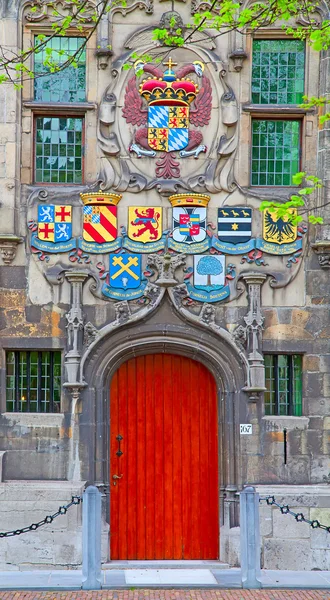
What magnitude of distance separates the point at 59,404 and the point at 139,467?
1.43m

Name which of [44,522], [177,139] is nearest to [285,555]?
[44,522]

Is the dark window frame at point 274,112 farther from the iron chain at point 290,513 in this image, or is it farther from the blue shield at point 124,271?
the iron chain at point 290,513

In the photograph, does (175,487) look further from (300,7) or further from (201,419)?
(300,7)

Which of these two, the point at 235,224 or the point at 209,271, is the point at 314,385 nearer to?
the point at 209,271

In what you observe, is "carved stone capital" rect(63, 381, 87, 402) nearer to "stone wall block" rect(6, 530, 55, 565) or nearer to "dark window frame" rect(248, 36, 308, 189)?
"stone wall block" rect(6, 530, 55, 565)

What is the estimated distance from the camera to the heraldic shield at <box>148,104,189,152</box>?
12.3 metres

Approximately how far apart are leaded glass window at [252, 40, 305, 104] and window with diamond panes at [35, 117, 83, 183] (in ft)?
8.59

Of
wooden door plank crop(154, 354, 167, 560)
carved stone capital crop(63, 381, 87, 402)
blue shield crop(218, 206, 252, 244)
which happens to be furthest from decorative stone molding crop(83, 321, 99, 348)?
blue shield crop(218, 206, 252, 244)

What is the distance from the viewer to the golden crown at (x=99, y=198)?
12.1 metres

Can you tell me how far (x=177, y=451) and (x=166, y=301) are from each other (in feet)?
6.99

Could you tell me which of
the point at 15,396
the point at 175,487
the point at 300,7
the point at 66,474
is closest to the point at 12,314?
the point at 15,396

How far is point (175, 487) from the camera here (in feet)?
40.5

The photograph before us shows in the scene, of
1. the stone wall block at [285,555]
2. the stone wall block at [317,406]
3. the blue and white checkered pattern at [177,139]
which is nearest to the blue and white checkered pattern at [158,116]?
the blue and white checkered pattern at [177,139]

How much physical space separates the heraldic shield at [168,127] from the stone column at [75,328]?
6.91 feet
